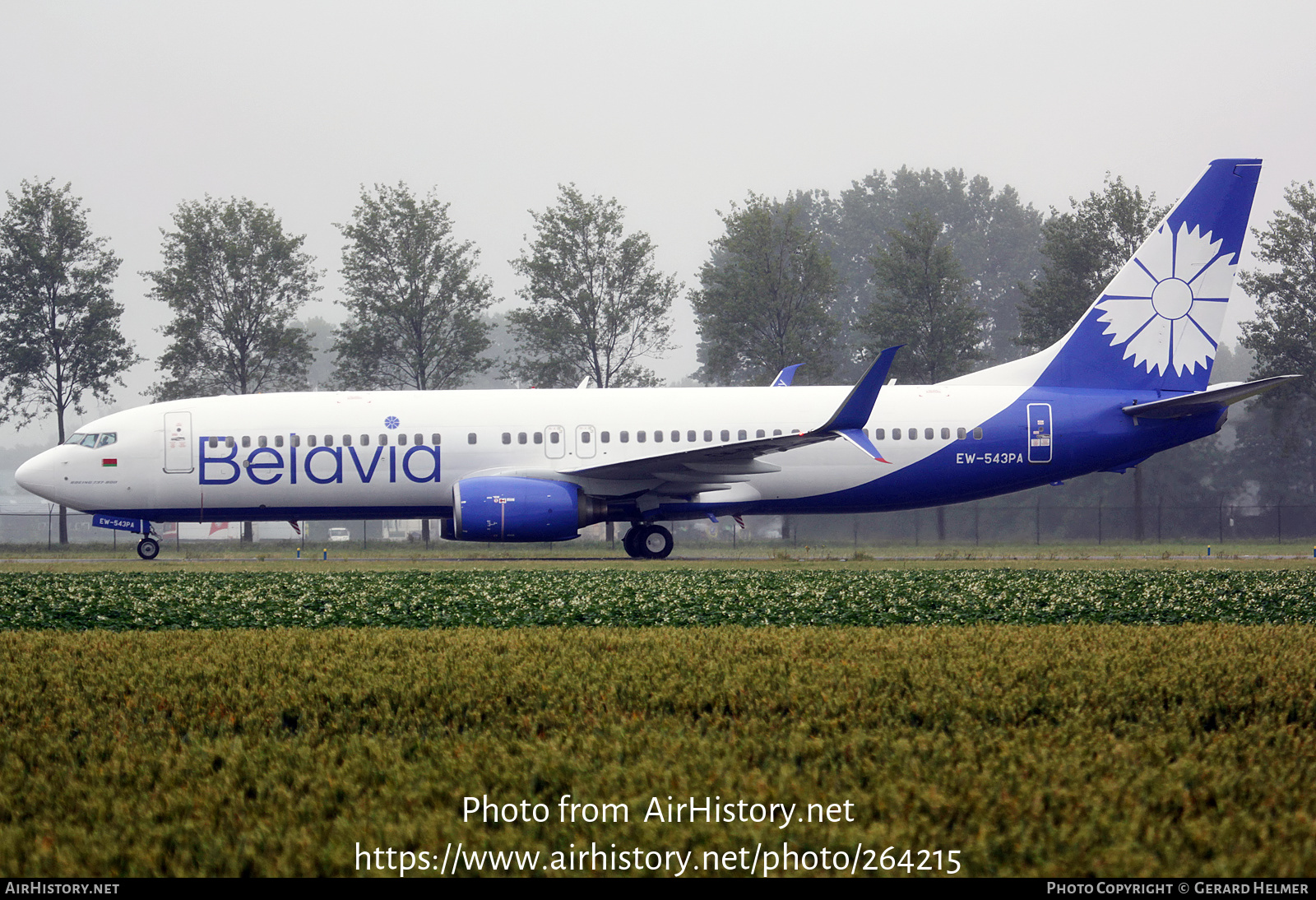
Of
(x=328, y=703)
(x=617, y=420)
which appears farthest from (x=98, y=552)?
(x=328, y=703)

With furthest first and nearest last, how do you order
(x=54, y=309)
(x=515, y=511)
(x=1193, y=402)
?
(x=54, y=309) → (x=1193, y=402) → (x=515, y=511)

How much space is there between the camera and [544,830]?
10.8ft

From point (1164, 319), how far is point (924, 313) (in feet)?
59.2

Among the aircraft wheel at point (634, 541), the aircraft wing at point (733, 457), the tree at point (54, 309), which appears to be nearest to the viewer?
the aircraft wing at point (733, 457)

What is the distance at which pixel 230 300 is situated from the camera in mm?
36625

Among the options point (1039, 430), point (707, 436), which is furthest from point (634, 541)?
point (1039, 430)

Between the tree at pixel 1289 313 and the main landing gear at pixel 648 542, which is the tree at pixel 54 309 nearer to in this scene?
the main landing gear at pixel 648 542

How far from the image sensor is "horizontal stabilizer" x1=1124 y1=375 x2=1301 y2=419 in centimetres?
1914

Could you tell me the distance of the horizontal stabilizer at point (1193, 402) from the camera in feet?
62.8

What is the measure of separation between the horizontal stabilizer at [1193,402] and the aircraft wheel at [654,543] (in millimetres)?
9131

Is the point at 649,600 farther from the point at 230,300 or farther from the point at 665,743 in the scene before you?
the point at 230,300

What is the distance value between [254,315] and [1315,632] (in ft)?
114

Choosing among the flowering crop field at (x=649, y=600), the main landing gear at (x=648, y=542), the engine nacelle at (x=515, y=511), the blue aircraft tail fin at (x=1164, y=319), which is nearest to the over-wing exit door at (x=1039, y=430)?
the blue aircraft tail fin at (x=1164, y=319)

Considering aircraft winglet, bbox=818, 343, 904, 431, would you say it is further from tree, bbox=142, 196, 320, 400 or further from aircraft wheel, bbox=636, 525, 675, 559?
tree, bbox=142, 196, 320, 400
